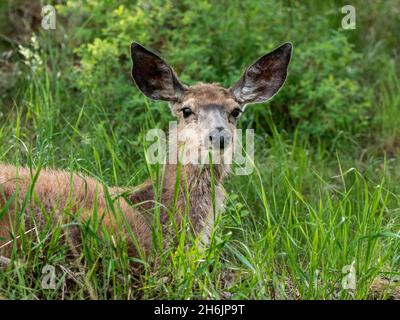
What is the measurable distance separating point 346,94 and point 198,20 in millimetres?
1386

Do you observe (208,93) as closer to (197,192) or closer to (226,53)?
(197,192)

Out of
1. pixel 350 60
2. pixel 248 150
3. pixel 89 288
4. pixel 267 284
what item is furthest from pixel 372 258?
pixel 350 60

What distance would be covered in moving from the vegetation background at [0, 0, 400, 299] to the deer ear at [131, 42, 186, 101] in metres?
0.20

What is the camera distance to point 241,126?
729cm

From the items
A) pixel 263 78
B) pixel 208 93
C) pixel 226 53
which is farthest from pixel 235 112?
pixel 226 53

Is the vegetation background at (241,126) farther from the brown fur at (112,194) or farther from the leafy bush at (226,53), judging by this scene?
the brown fur at (112,194)

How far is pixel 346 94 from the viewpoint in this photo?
24.7 ft

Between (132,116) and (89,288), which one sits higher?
(132,116)

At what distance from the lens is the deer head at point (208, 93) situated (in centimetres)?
535

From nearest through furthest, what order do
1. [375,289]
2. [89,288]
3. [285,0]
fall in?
[89,288] → [375,289] → [285,0]

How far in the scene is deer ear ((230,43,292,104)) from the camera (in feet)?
19.0

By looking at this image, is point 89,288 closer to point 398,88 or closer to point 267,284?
point 267,284

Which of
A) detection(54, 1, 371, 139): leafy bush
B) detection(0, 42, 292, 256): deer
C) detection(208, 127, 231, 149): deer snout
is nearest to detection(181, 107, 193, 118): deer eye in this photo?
detection(0, 42, 292, 256): deer

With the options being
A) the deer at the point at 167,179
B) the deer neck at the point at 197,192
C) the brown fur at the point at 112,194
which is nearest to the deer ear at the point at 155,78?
the deer at the point at 167,179
